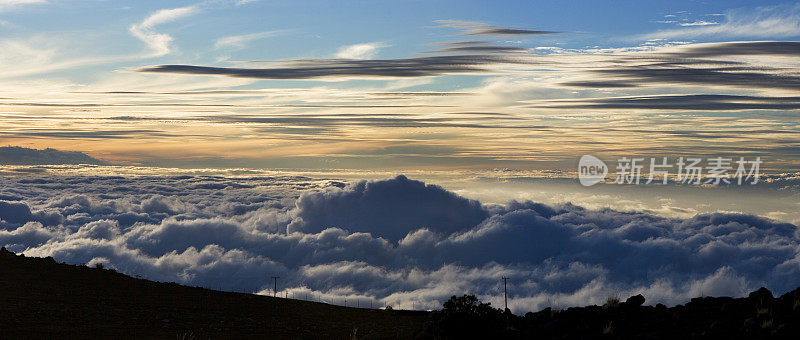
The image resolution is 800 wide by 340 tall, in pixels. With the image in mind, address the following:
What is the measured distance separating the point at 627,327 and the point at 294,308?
1998 cm

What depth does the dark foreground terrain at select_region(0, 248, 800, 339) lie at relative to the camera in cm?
1925

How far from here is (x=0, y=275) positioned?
3559 centimetres

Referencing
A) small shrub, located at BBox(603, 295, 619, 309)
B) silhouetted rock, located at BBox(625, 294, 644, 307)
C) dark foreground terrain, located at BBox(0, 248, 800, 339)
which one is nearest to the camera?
dark foreground terrain, located at BBox(0, 248, 800, 339)

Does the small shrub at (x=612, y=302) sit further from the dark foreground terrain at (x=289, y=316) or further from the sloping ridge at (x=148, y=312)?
the sloping ridge at (x=148, y=312)

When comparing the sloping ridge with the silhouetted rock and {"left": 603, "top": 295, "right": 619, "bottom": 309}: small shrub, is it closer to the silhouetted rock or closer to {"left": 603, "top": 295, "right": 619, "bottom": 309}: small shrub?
{"left": 603, "top": 295, "right": 619, "bottom": 309}: small shrub

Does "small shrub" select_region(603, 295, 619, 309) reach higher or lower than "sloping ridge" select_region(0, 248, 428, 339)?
higher

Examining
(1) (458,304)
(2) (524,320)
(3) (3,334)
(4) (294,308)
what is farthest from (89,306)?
(2) (524,320)

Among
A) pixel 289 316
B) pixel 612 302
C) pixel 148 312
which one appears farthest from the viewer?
pixel 289 316

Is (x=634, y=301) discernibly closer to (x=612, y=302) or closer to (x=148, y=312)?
(x=612, y=302)

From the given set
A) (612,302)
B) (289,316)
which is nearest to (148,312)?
(289,316)

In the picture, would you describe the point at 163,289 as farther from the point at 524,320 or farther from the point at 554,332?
the point at 554,332

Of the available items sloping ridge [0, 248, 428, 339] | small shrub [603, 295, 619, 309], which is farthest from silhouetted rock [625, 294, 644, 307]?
sloping ridge [0, 248, 428, 339]

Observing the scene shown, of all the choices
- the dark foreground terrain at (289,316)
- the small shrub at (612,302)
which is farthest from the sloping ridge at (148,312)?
the small shrub at (612,302)

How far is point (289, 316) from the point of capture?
103ft
